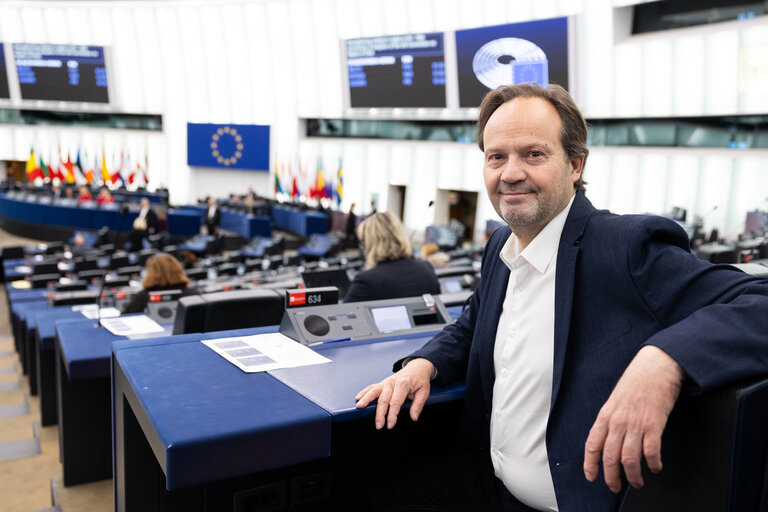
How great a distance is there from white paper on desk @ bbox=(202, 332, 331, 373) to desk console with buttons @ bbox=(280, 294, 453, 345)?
0.05 m

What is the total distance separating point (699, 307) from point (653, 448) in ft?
0.88

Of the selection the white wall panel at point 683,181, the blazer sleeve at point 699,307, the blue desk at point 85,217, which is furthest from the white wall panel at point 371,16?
the blazer sleeve at point 699,307

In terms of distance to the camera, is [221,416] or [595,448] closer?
[595,448]

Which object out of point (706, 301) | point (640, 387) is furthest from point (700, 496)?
point (706, 301)

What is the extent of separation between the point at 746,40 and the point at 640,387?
32.6 feet

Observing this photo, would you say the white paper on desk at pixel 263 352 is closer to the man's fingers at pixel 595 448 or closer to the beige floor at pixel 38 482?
the man's fingers at pixel 595 448

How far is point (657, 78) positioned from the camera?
33.7 feet

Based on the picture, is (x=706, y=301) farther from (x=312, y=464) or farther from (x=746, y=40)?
(x=746, y=40)

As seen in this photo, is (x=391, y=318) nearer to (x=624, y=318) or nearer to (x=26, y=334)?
(x=624, y=318)

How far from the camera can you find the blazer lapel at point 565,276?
1.10m

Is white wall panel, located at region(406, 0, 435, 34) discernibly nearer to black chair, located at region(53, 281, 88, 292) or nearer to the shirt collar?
black chair, located at region(53, 281, 88, 292)

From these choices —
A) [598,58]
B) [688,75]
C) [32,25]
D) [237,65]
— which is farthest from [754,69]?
[32,25]

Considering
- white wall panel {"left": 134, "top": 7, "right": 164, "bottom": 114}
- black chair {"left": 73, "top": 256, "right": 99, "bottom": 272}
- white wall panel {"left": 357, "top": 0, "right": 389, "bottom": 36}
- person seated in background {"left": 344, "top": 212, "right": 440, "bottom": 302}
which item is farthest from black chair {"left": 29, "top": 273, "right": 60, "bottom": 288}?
white wall panel {"left": 134, "top": 7, "right": 164, "bottom": 114}

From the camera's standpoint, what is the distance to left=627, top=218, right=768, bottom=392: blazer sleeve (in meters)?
0.81
